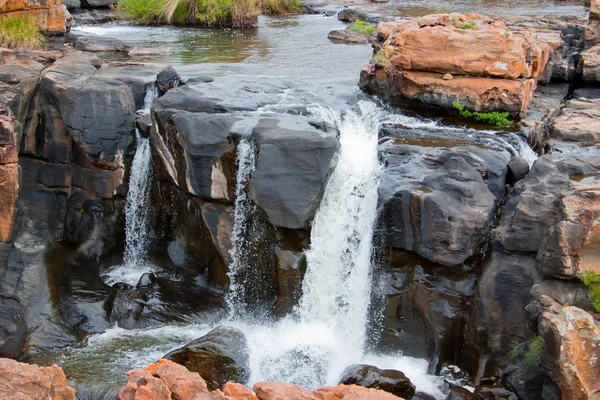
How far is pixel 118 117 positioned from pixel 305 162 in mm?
3732

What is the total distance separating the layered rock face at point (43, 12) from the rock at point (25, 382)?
1164 cm

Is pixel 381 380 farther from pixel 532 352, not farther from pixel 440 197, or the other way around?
pixel 440 197

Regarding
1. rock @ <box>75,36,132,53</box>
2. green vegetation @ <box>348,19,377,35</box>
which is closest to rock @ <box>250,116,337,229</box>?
rock @ <box>75,36,132,53</box>

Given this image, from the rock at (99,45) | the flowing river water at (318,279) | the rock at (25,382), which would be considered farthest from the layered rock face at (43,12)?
the rock at (25,382)

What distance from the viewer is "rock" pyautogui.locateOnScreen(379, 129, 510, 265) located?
9.59 metres

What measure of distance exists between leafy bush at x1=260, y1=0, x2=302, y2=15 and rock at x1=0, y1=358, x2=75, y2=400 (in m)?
20.6

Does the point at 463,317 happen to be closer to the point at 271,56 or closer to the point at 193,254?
the point at 193,254

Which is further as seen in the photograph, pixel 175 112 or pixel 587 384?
pixel 175 112

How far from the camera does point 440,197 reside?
9711mm

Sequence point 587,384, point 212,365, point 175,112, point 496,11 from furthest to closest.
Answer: point 496,11, point 175,112, point 212,365, point 587,384

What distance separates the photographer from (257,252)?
35.7 ft

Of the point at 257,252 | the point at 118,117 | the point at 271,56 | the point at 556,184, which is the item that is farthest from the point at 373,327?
the point at 271,56

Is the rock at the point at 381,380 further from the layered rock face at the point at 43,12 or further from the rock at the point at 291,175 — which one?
the layered rock face at the point at 43,12

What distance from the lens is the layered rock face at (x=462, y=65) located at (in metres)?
12.2
